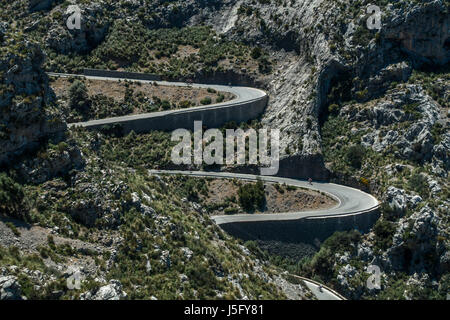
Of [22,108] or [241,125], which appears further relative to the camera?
[241,125]

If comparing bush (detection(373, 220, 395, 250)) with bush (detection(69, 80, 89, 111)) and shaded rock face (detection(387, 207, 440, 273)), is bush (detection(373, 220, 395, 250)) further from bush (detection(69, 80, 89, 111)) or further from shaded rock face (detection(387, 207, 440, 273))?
bush (detection(69, 80, 89, 111))

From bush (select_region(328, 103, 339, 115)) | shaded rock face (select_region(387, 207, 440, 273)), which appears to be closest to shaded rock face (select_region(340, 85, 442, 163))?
Result: bush (select_region(328, 103, 339, 115))

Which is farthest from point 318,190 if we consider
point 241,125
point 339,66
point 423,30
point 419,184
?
point 423,30

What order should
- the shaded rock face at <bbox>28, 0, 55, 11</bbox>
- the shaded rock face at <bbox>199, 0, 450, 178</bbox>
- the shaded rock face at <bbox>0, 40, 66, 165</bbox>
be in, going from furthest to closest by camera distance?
the shaded rock face at <bbox>28, 0, 55, 11</bbox> → the shaded rock face at <bbox>199, 0, 450, 178</bbox> → the shaded rock face at <bbox>0, 40, 66, 165</bbox>

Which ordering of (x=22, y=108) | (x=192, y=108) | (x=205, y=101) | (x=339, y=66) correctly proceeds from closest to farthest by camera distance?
(x=22, y=108)
(x=192, y=108)
(x=205, y=101)
(x=339, y=66)

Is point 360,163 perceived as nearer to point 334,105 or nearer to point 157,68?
point 334,105

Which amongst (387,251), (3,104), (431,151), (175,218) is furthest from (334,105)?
(3,104)

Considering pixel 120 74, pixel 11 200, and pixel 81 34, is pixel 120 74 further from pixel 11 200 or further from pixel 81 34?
pixel 11 200
